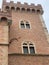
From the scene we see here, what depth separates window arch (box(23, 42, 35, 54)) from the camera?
16906 millimetres

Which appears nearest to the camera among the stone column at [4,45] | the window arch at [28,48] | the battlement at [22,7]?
the stone column at [4,45]

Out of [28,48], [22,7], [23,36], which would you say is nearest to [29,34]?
[23,36]

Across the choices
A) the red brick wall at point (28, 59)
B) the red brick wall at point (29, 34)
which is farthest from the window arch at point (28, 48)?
the red brick wall at point (28, 59)

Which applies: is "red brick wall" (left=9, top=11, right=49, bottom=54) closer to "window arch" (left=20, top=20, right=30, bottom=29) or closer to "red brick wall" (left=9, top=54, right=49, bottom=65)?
"window arch" (left=20, top=20, right=30, bottom=29)

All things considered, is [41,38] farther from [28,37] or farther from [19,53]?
[19,53]

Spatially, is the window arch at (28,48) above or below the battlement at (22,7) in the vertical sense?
below

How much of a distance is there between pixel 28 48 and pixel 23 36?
4.88 feet

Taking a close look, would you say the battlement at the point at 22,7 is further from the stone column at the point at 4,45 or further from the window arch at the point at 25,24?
the stone column at the point at 4,45

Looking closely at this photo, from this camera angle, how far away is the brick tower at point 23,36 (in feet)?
50.5

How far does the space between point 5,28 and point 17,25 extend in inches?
160

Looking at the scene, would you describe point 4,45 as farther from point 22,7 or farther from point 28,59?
point 22,7

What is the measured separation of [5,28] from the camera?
608 inches

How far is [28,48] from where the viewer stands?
17156 millimetres

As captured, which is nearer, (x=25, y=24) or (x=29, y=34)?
(x=29, y=34)
